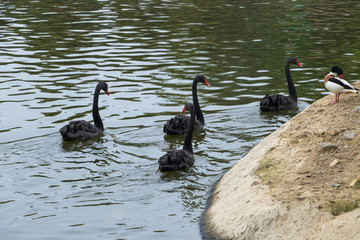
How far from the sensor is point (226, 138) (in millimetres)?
11414

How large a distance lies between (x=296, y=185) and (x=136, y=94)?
26.0ft

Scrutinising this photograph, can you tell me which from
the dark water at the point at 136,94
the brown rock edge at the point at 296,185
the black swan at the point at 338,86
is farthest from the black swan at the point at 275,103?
the brown rock edge at the point at 296,185

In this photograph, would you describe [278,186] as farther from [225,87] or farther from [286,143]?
[225,87]

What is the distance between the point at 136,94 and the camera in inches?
573

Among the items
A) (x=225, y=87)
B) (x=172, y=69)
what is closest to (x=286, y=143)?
(x=225, y=87)

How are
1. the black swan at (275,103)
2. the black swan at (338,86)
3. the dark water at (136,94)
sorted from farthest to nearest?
the black swan at (275,103)
the black swan at (338,86)
the dark water at (136,94)

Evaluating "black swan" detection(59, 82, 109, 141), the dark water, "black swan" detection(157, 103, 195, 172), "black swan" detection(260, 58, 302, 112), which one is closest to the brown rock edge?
the dark water

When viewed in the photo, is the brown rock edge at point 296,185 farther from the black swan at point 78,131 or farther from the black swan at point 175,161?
the black swan at point 78,131

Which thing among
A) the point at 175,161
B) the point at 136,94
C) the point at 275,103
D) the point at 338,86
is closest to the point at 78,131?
the point at 175,161

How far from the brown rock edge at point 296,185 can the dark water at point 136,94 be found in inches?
23.1

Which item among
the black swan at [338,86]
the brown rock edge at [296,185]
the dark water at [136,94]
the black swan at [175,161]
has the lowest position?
the dark water at [136,94]

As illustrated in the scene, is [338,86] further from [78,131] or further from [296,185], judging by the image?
[78,131]

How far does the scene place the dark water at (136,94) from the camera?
8.37 m

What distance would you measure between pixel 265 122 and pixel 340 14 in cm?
1412
